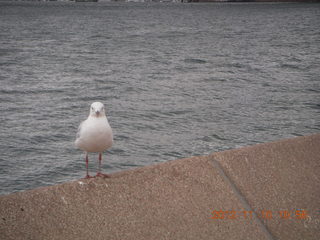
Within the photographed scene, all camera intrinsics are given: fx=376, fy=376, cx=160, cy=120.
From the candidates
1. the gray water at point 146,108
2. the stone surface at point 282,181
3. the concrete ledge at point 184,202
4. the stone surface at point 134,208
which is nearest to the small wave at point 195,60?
the gray water at point 146,108

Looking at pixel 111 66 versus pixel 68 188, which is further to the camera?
pixel 111 66

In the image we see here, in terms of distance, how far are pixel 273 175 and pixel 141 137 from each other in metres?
9.95

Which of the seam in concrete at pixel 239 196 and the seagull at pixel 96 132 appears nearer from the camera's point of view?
the seam in concrete at pixel 239 196

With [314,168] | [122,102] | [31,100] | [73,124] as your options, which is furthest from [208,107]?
[314,168]

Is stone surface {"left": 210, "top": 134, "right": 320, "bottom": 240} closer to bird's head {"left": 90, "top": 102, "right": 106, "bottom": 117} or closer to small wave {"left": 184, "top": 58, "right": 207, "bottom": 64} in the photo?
bird's head {"left": 90, "top": 102, "right": 106, "bottom": 117}

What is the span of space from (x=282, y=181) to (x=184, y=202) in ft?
2.68

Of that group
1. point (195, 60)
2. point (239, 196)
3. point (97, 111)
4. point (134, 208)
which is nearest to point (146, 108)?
point (97, 111)

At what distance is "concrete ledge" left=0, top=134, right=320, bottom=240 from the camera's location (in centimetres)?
225

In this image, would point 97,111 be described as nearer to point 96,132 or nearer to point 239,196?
point 96,132

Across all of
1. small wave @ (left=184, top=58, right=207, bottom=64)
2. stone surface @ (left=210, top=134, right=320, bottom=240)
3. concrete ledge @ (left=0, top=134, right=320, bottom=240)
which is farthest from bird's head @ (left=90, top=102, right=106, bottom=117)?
small wave @ (left=184, top=58, right=207, bottom=64)

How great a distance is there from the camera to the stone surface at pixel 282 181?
2.58m

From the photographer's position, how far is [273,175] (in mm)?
2863

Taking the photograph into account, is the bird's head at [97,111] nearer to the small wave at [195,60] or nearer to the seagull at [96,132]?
the seagull at [96,132]

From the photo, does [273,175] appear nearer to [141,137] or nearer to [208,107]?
[141,137]
